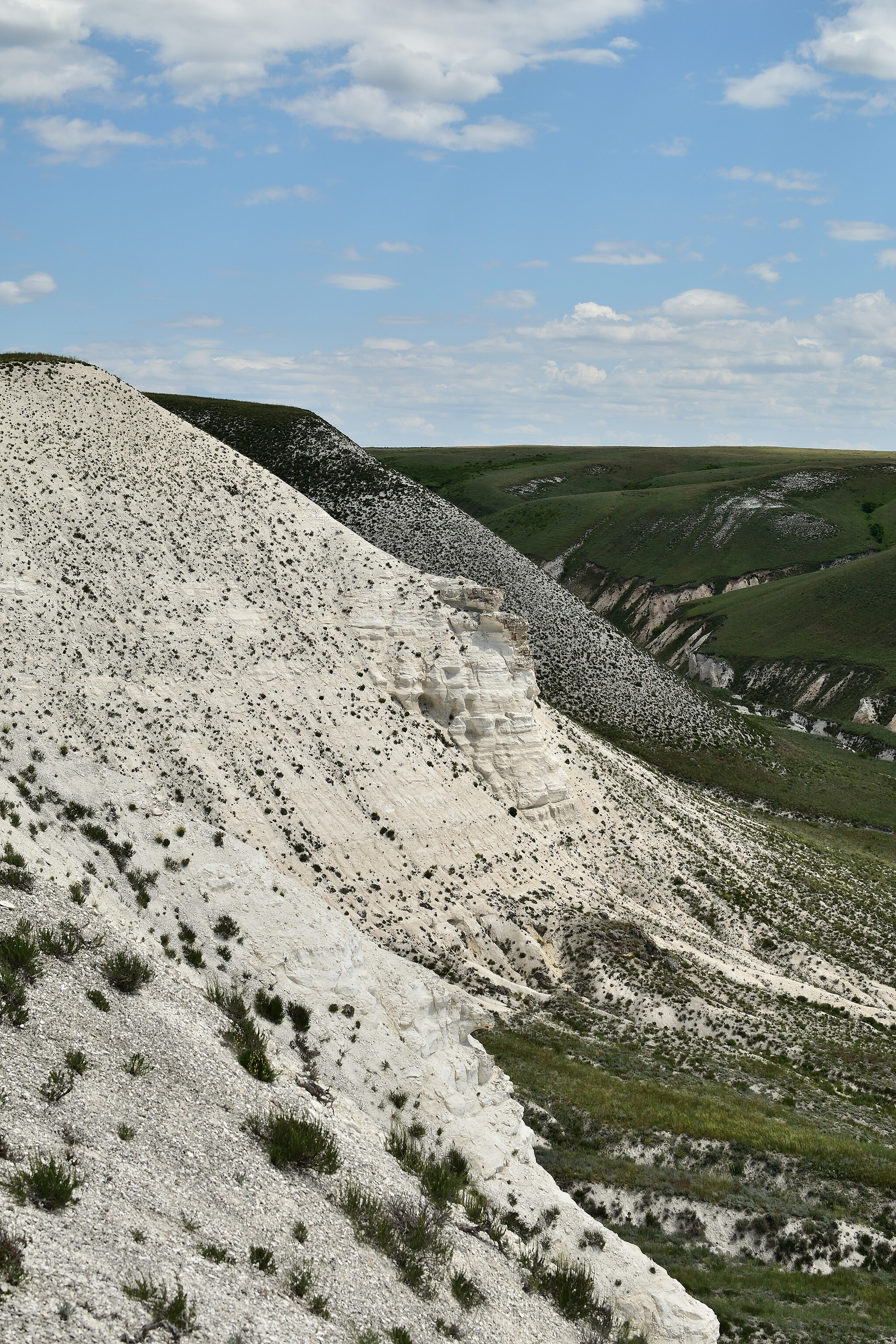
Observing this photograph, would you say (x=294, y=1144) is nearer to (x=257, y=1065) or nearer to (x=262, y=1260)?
(x=257, y=1065)

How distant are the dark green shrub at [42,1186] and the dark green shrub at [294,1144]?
11.8 ft

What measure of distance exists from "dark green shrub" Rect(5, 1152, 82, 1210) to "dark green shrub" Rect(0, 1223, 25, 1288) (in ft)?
1.89

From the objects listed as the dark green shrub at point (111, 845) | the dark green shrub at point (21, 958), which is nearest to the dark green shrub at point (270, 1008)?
the dark green shrub at point (111, 845)

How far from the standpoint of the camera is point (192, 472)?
1833 inches

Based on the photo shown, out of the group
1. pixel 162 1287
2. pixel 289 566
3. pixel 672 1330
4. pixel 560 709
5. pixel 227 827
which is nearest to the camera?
pixel 162 1287

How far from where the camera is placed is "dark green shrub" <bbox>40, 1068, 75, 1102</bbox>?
509 inches

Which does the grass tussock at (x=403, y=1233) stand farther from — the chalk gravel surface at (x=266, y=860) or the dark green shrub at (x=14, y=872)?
the dark green shrub at (x=14, y=872)

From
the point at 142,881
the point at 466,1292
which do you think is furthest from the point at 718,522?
the point at 466,1292

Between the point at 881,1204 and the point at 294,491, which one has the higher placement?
the point at 294,491

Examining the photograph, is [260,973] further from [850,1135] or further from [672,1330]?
[850,1135]

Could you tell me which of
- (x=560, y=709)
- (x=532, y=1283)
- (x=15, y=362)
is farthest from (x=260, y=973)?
(x=560, y=709)

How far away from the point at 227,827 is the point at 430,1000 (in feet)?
40.9

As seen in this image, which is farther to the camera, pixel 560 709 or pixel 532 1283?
pixel 560 709

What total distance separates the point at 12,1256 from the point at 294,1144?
5.16 m
